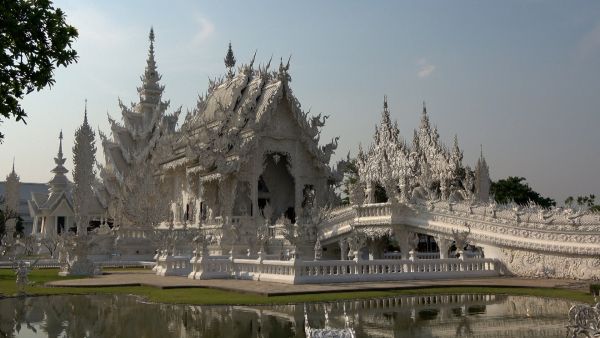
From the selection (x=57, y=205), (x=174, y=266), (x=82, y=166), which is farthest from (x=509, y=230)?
(x=57, y=205)

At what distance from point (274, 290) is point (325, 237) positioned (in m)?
11.9

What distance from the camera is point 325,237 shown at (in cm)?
2555

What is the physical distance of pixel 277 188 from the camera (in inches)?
1367

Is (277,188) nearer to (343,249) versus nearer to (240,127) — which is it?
(240,127)

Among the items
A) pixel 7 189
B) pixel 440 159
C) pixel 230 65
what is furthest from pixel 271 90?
pixel 7 189

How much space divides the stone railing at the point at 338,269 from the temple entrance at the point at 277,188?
1506cm

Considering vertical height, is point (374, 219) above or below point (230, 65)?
below

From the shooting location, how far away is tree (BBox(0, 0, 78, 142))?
7.82 meters

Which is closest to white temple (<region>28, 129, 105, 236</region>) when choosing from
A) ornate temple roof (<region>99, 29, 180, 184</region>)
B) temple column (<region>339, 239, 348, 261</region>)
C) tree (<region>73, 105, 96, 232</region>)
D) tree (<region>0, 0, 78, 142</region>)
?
ornate temple roof (<region>99, 29, 180, 184</region>)

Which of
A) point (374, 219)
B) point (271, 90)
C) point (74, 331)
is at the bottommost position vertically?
point (74, 331)

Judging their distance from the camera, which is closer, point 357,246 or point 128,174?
point 357,246

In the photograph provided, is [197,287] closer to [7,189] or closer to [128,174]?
[128,174]

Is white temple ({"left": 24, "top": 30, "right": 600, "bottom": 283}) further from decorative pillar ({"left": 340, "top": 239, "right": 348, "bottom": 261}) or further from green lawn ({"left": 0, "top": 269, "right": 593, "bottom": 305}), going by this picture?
green lawn ({"left": 0, "top": 269, "right": 593, "bottom": 305})

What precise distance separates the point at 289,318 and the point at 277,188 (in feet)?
81.2
